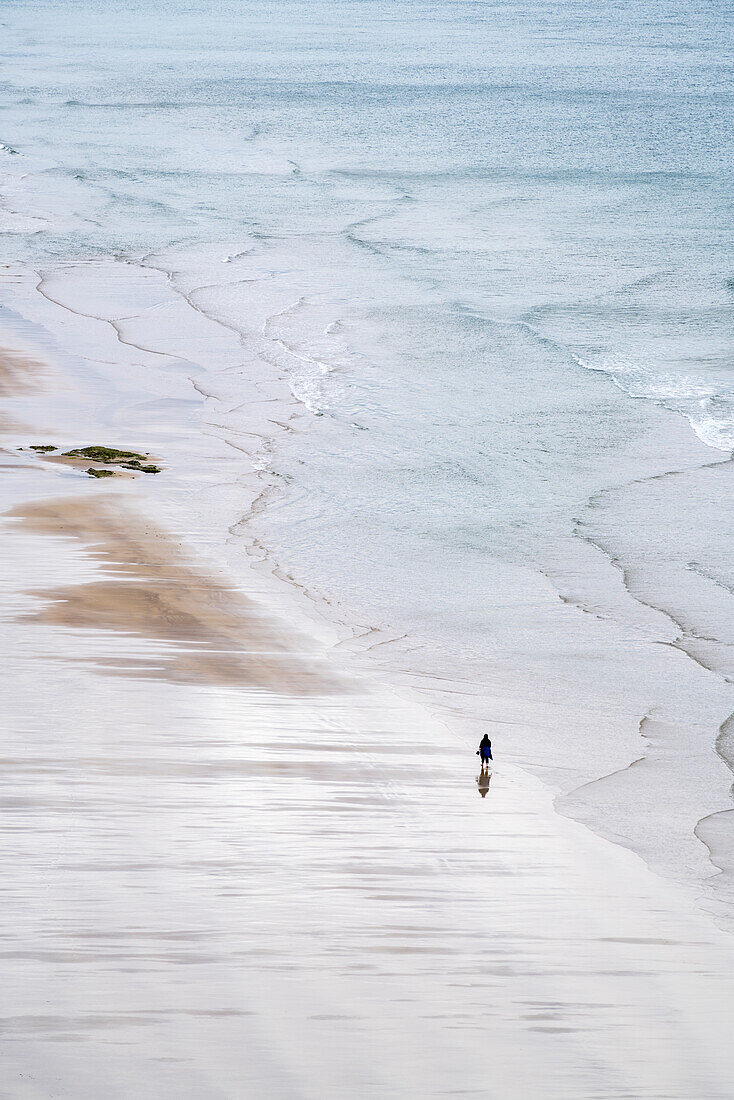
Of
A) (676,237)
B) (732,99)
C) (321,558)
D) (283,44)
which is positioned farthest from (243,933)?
(283,44)

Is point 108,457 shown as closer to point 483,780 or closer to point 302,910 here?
point 483,780

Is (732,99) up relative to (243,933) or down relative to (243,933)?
up

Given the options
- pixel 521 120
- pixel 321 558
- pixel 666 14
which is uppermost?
pixel 666 14

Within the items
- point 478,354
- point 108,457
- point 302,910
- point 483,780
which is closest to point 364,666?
point 483,780

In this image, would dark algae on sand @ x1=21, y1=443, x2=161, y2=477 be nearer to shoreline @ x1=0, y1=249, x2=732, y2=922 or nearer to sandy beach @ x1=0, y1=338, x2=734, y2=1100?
shoreline @ x1=0, y1=249, x2=732, y2=922

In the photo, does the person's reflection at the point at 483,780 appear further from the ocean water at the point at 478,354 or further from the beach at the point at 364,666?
the ocean water at the point at 478,354

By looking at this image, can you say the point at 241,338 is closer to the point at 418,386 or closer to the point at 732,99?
the point at 418,386
